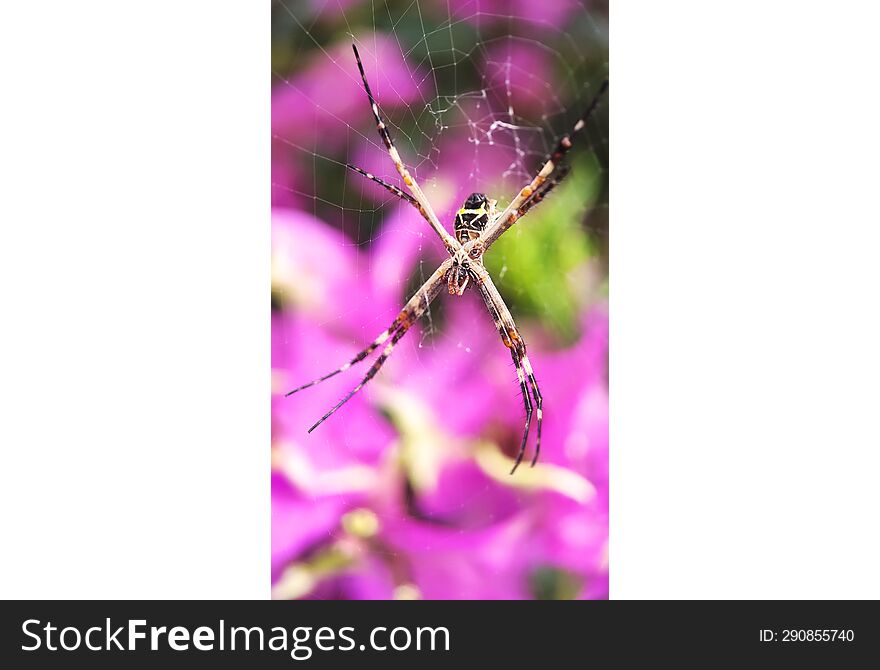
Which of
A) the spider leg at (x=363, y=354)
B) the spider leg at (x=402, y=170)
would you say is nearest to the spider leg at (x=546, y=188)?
the spider leg at (x=402, y=170)

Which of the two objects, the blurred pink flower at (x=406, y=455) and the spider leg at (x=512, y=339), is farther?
the spider leg at (x=512, y=339)

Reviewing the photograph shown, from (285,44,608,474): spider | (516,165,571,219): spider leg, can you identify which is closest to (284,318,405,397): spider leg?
(285,44,608,474): spider

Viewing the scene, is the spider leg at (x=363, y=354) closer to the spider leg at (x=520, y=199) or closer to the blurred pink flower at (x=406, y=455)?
the blurred pink flower at (x=406, y=455)

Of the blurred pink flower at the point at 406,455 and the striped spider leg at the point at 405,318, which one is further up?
the striped spider leg at the point at 405,318

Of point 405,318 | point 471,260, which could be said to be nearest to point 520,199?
point 471,260

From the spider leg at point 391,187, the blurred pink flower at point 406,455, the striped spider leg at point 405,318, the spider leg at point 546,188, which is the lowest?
the blurred pink flower at point 406,455

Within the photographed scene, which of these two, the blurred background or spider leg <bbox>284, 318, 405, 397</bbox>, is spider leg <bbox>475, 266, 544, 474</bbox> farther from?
spider leg <bbox>284, 318, 405, 397</bbox>

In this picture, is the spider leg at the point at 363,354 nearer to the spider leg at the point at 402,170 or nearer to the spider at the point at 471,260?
the spider at the point at 471,260
